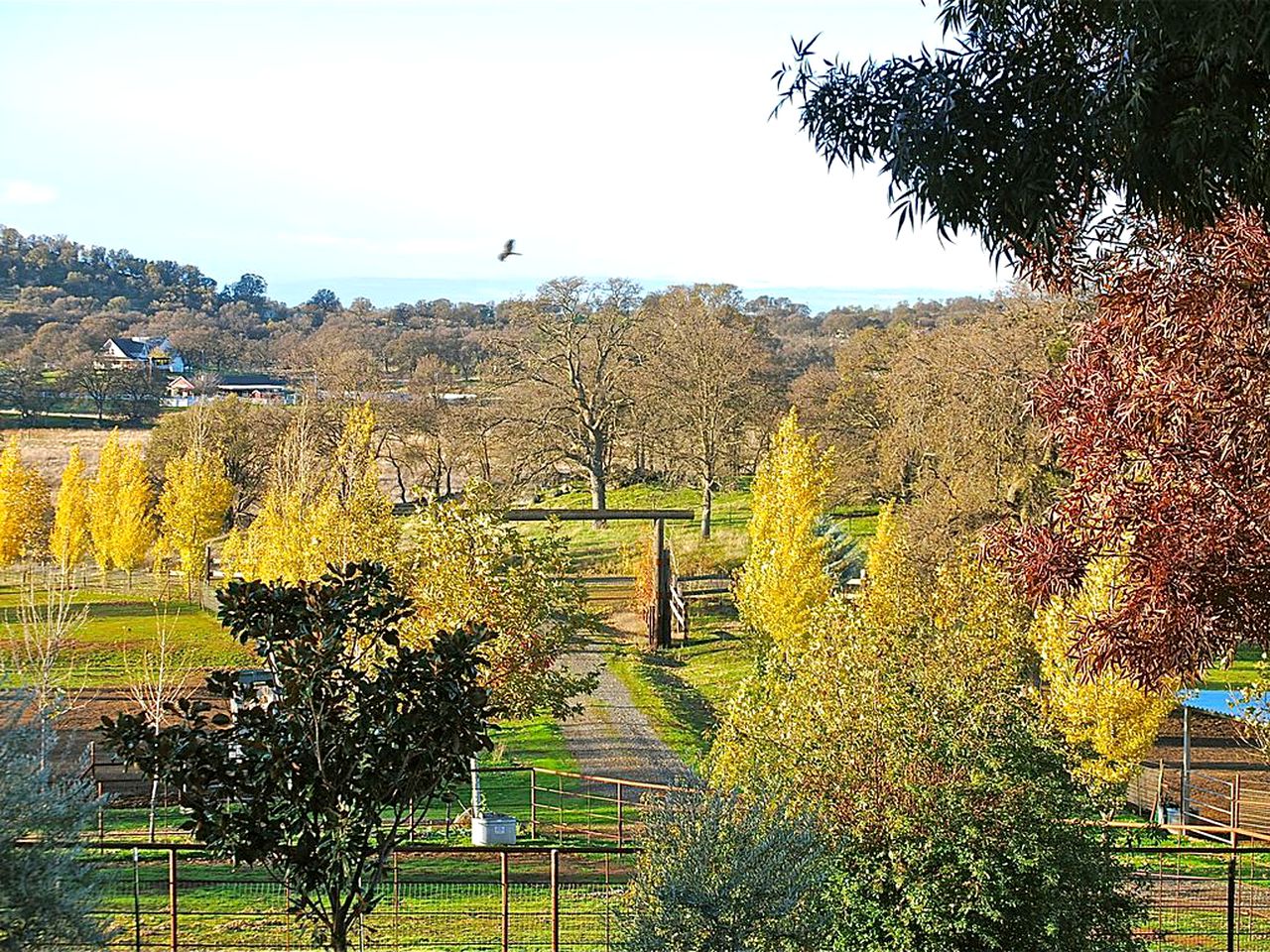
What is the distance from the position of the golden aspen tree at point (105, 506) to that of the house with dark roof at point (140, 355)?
19830mm

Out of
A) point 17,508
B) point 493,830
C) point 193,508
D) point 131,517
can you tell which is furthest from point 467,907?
point 17,508

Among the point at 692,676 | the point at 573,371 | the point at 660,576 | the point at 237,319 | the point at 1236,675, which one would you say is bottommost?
the point at 692,676

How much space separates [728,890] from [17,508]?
39.1m

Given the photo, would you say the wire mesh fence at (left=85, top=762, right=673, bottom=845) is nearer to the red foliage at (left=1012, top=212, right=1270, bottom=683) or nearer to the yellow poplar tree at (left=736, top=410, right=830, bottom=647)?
the yellow poplar tree at (left=736, top=410, right=830, bottom=647)

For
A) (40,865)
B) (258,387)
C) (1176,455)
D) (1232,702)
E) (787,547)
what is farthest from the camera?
(258,387)

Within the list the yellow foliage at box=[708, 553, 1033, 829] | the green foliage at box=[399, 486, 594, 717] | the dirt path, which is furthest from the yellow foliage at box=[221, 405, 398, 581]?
the yellow foliage at box=[708, 553, 1033, 829]

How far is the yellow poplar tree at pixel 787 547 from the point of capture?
25.1 meters

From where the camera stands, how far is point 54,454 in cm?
5491

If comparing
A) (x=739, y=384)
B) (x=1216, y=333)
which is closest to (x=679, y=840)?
(x=1216, y=333)

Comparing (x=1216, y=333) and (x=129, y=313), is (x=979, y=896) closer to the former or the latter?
(x=1216, y=333)

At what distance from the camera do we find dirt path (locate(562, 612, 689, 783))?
2342 centimetres

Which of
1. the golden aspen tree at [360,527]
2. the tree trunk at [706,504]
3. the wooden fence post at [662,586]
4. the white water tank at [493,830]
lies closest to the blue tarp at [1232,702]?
the white water tank at [493,830]

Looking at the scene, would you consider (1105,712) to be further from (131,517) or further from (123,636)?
(131,517)

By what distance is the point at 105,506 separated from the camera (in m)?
41.2
